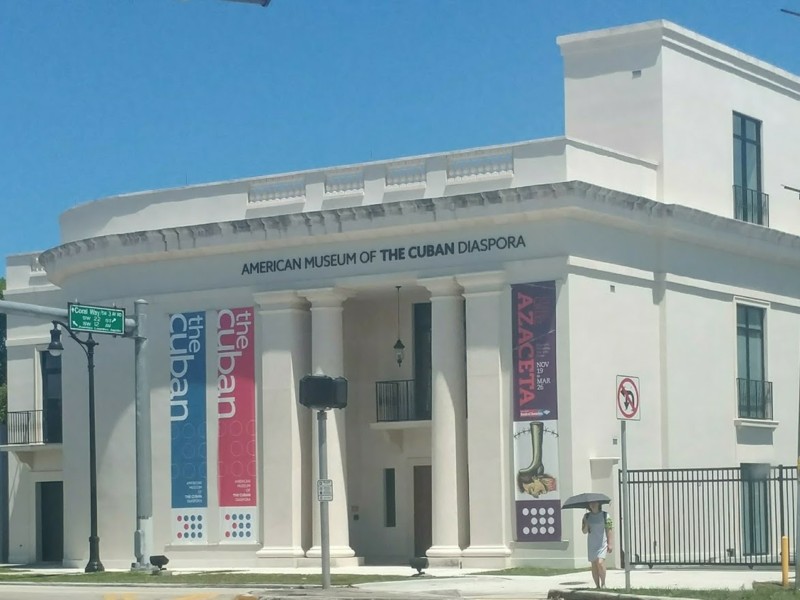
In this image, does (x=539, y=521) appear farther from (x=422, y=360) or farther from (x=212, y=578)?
(x=212, y=578)

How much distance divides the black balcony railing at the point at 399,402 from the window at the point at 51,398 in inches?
437

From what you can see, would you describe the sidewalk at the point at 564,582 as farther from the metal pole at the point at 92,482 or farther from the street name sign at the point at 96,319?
the metal pole at the point at 92,482

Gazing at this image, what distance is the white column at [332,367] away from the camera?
37.4 m

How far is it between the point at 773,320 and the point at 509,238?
9.46m

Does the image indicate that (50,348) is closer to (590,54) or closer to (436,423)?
(436,423)

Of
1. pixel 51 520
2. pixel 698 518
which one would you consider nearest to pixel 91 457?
pixel 51 520

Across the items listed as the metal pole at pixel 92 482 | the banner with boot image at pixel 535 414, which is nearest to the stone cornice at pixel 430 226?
the banner with boot image at pixel 535 414

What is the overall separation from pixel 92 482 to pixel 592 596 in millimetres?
17772

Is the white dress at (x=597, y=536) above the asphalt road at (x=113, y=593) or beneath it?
above

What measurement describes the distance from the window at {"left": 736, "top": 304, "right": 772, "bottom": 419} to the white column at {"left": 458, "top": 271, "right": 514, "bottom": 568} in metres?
7.48

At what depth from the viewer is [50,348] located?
1473 inches

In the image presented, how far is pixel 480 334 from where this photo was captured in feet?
115

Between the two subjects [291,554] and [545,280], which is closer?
[545,280]

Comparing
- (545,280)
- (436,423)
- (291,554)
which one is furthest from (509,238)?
(291,554)
